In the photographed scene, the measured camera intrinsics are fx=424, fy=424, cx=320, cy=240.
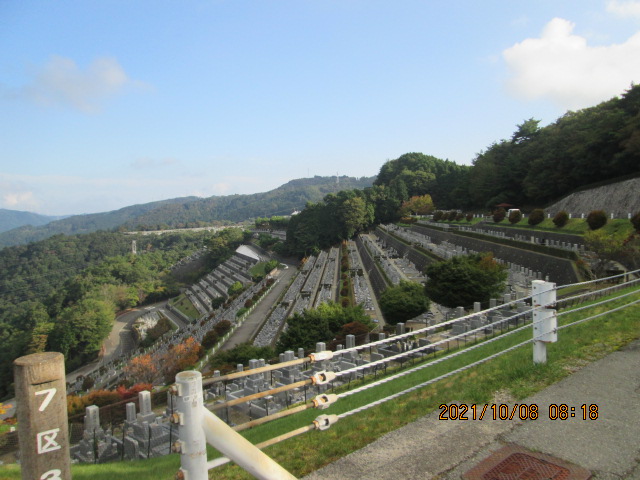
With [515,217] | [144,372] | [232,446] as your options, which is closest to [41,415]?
[232,446]

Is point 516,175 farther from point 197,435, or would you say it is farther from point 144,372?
point 197,435

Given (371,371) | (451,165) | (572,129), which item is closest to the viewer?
(371,371)

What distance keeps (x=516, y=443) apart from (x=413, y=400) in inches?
42.3

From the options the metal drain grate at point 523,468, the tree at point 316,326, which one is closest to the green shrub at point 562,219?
the tree at point 316,326

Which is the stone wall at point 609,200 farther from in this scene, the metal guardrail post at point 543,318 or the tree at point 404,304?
the metal guardrail post at point 543,318

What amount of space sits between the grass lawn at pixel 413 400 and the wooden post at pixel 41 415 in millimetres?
1360

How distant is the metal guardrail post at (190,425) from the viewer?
1.88 meters

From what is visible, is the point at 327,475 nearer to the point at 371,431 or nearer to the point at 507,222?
the point at 371,431

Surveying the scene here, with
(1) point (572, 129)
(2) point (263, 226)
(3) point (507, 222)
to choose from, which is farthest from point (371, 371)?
(2) point (263, 226)

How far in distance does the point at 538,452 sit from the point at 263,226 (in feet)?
300

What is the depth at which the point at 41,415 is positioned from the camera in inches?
72.6

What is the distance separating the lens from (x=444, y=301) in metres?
17.2

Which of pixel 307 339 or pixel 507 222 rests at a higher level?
pixel 507 222

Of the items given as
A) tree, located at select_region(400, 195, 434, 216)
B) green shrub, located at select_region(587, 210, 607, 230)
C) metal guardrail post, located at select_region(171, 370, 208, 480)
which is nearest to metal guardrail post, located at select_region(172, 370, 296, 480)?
metal guardrail post, located at select_region(171, 370, 208, 480)
